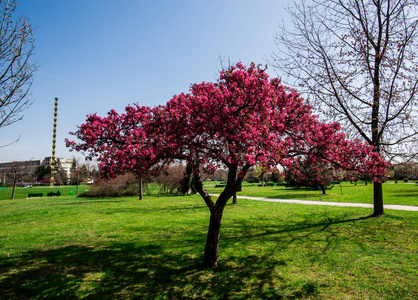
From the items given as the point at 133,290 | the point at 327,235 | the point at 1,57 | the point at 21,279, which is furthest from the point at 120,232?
the point at 327,235

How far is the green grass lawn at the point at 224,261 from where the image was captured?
541 centimetres

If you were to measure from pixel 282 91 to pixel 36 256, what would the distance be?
9.81 metres

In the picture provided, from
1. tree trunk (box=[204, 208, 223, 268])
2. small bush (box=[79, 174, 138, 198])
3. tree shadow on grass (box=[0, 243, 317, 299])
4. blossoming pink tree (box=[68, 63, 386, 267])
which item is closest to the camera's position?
tree shadow on grass (box=[0, 243, 317, 299])

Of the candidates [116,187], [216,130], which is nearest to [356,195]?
[216,130]

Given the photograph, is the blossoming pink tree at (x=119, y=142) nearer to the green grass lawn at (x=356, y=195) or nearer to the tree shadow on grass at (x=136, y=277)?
the tree shadow on grass at (x=136, y=277)

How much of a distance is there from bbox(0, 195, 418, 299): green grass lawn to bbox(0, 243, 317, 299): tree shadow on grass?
0.08 feet

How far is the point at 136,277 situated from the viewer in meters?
6.17

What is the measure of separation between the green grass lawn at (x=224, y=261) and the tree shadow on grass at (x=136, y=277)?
0.02 meters

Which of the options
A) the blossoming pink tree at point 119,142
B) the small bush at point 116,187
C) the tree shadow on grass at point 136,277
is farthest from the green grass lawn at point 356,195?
the blossoming pink tree at point 119,142

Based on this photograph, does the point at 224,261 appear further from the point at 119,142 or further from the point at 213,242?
the point at 119,142

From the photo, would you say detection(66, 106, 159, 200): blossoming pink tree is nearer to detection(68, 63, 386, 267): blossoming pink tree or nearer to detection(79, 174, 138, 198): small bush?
→ detection(68, 63, 386, 267): blossoming pink tree

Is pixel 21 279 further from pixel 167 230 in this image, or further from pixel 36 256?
pixel 167 230

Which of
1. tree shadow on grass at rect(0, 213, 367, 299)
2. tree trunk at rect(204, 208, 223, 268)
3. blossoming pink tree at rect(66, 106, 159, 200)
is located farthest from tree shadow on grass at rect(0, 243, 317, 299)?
blossoming pink tree at rect(66, 106, 159, 200)

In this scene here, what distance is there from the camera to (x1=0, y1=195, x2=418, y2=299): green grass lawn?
5414 millimetres
